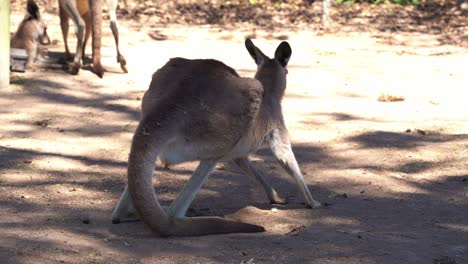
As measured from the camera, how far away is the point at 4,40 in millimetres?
8586

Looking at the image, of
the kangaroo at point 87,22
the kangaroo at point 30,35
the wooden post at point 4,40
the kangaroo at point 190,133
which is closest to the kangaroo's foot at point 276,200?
the kangaroo at point 190,133

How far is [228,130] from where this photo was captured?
16.0ft

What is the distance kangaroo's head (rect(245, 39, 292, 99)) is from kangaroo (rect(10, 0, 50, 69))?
14.4 feet

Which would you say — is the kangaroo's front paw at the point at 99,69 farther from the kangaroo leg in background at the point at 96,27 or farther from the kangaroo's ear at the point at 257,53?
the kangaroo's ear at the point at 257,53

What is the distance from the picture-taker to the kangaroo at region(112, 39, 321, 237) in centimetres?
455

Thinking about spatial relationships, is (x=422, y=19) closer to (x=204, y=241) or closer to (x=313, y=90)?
(x=313, y=90)

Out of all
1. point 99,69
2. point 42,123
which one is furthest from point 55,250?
point 99,69

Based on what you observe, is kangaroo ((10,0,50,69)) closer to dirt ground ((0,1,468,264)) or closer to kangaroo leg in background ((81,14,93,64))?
dirt ground ((0,1,468,264))

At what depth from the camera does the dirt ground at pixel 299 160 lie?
457cm

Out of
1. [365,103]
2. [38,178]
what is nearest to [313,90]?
[365,103]

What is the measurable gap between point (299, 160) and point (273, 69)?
111cm

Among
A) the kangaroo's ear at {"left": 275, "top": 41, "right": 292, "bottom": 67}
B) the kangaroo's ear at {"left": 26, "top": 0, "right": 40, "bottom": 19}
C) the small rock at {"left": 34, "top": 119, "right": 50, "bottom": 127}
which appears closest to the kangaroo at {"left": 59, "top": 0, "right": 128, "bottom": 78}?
the kangaroo's ear at {"left": 26, "top": 0, "right": 40, "bottom": 19}

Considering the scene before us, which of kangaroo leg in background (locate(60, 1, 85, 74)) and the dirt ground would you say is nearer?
the dirt ground

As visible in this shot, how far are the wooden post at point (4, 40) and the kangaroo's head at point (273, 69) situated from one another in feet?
11.5
